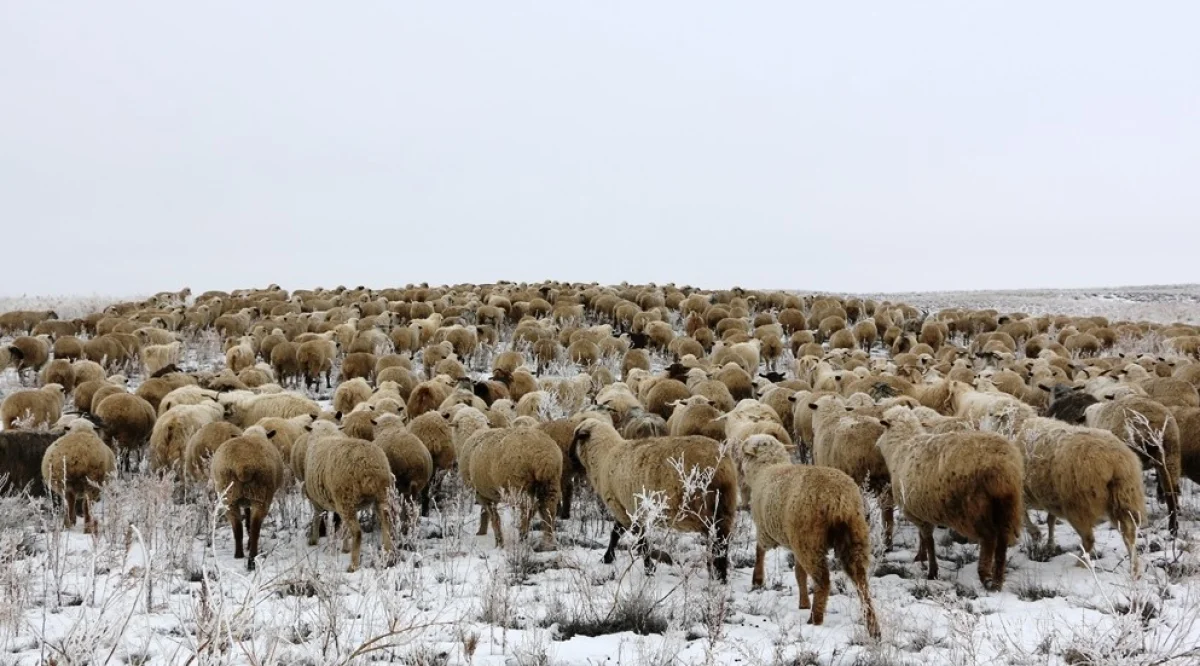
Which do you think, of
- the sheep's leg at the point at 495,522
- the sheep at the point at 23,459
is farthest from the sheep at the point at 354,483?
the sheep at the point at 23,459

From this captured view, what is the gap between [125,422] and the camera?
36.5 feet

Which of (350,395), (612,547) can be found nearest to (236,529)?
(612,547)

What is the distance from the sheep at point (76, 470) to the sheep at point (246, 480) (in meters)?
1.70

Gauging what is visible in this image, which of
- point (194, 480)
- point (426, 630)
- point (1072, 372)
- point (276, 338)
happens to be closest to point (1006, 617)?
point (426, 630)

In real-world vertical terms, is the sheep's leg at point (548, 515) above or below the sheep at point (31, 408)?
below

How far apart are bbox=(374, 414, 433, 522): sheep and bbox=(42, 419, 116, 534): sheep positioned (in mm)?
3018

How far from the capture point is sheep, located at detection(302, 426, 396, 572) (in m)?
7.60

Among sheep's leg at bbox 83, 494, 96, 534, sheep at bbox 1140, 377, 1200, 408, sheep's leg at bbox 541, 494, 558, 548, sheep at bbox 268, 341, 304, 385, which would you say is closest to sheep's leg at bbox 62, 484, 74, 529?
sheep's leg at bbox 83, 494, 96, 534

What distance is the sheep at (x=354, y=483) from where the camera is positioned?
7.60 m

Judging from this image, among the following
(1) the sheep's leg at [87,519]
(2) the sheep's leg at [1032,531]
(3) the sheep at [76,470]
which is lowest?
(1) the sheep's leg at [87,519]

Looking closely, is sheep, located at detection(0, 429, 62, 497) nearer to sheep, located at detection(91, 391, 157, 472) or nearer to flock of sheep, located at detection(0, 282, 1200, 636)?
flock of sheep, located at detection(0, 282, 1200, 636)

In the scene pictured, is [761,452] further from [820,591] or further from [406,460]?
[406,460]

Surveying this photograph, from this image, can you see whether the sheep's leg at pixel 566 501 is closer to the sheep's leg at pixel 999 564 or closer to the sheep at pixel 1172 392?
the sheep's leg at pixel 999 564

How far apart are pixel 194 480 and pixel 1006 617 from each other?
857 cm
